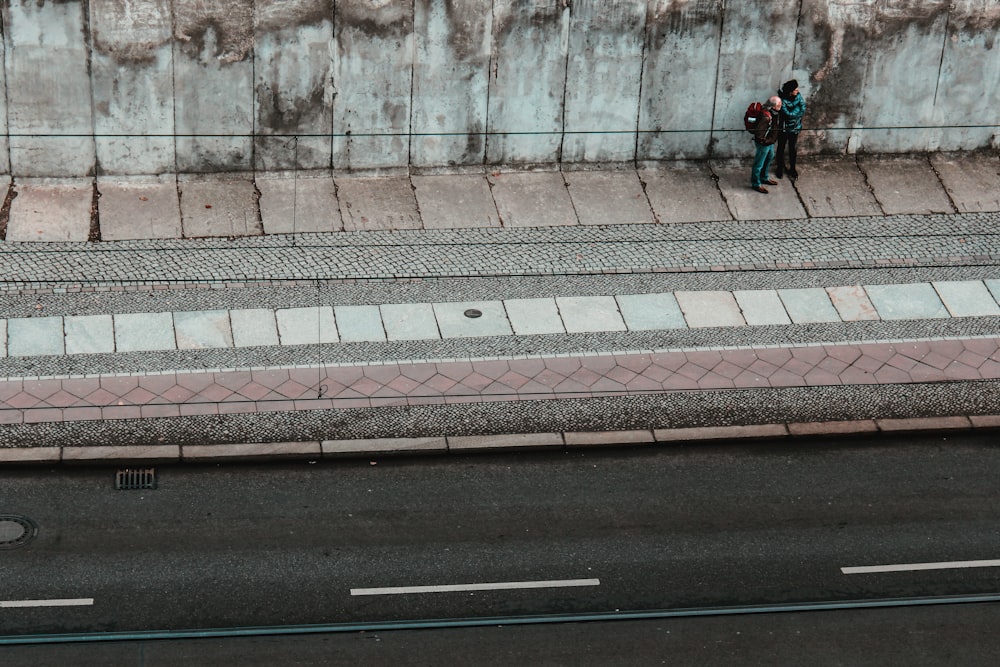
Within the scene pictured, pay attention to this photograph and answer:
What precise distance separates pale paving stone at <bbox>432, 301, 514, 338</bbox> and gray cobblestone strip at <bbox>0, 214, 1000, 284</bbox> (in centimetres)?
77

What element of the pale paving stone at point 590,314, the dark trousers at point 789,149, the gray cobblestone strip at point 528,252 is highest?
the dark trousers at point 789,149

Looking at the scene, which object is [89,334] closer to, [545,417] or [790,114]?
[545,417]

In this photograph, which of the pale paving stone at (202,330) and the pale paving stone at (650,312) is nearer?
the pale paving stone at (202,330)

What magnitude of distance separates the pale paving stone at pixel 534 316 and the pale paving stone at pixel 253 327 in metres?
2.88

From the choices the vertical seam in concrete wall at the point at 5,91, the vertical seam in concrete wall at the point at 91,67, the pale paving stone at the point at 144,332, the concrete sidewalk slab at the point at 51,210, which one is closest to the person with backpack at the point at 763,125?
the pale paving stone at the point at 144,332

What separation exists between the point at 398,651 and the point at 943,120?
13287 mm

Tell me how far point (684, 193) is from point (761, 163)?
45.4 inches

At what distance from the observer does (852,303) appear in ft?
61.9

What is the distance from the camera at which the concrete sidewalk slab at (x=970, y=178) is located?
21344 millimetres

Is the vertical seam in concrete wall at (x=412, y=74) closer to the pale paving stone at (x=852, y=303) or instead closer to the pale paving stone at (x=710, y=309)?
the pale paving stone at (x=710, y=309)

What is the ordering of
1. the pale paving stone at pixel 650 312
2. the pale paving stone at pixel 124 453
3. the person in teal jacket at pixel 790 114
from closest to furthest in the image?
the pale paving stone at pixel 124 453 → the pale paving stone at pixel 650 312 → the person in teal jacket at pixel 790 114

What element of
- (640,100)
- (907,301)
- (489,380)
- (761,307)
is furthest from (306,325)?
(907,301)

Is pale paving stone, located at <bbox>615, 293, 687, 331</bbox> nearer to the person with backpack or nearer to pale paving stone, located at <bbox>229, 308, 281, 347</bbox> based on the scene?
the person with backpack

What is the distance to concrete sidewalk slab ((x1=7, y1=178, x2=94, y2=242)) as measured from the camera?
19.1 meters
